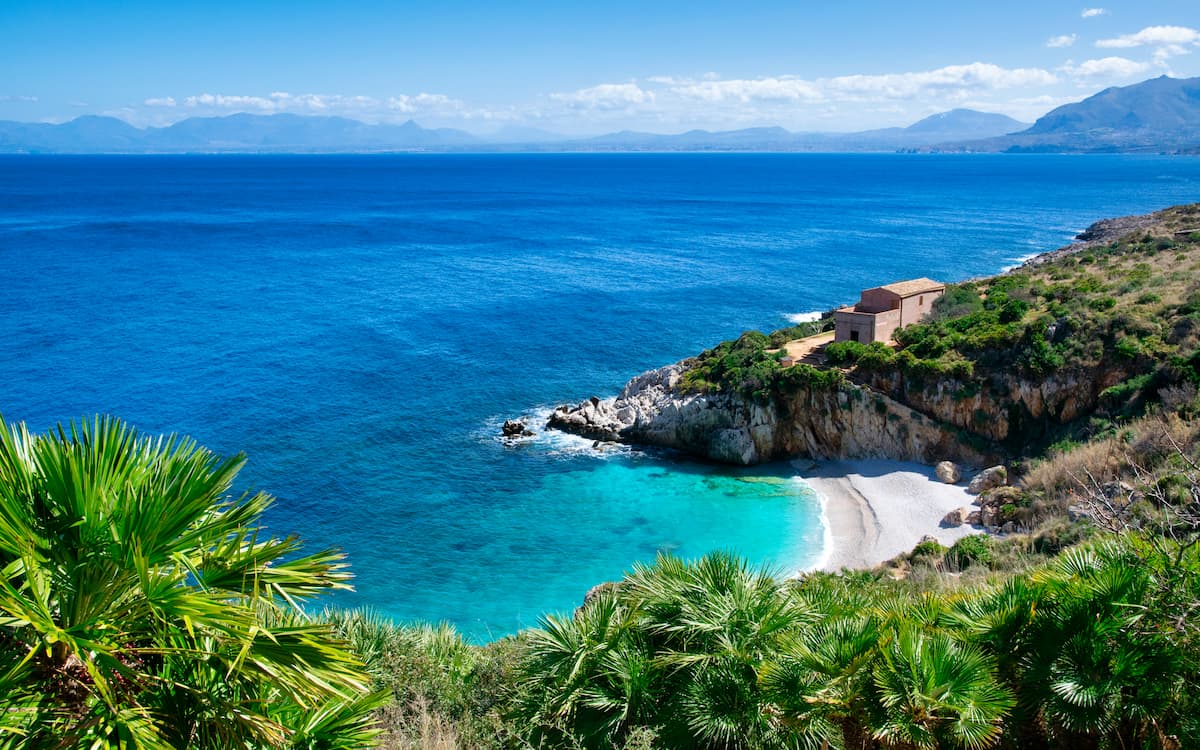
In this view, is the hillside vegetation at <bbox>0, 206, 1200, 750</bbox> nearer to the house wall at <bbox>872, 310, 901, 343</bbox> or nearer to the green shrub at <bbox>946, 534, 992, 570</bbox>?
the green shrub at <bbox>946, 534, 992, 570</bbox>

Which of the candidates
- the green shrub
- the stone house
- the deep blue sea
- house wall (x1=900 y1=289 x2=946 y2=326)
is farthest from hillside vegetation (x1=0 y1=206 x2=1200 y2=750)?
house wall (x1=900 y1=289 x2=946 y2=326)

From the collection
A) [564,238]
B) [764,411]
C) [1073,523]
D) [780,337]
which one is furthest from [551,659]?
[564,238]

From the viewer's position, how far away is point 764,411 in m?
35.1

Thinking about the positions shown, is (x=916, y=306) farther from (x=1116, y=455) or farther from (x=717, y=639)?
(x=717, y=639)

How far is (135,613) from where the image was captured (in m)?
5.86

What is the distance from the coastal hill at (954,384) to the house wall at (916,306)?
0.54 meters

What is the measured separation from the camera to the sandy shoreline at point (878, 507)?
26972 mm

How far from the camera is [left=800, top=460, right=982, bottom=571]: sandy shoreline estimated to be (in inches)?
1062

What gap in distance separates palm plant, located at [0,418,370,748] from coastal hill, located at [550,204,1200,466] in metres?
29.3

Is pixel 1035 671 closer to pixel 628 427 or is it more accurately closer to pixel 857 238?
pixel 628 427

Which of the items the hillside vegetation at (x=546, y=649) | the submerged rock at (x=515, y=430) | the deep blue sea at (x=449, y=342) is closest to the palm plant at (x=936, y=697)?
the hillside vegetation at (x=546, y=649)

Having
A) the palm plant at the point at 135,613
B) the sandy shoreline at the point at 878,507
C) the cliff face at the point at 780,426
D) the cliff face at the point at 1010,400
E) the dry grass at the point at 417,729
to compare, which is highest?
the palm plant at the point at 135,613

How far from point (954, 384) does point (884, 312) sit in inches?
230

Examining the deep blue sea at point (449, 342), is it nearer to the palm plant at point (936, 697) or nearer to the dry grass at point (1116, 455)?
the dry grass at point (1116, 455)
